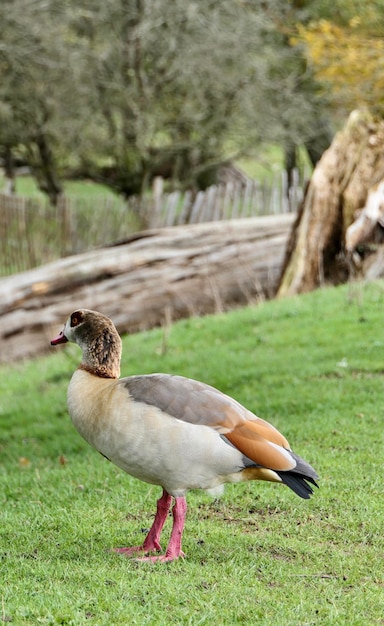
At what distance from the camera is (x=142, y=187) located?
24078 mm

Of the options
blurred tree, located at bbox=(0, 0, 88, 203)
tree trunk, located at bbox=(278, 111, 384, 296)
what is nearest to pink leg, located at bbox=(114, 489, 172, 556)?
tree trunk, located at bbox=(278, 111, 384, 296)

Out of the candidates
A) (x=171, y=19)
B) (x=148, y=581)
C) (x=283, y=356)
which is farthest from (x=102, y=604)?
(x=171, y=19)

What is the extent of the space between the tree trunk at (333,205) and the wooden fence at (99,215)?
14.9 feet

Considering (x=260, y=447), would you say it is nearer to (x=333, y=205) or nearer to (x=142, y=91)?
(x=333, y=205)

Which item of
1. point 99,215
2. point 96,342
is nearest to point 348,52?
point 99,215

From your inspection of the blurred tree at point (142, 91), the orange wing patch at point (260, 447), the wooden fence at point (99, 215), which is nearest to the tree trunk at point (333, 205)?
the wooden fence at point (99, 215)

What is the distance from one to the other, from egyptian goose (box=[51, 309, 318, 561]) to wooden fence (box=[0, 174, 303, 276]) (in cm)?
1354

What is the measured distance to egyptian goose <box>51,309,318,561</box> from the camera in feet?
15.7

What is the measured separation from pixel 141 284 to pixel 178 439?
1034 centimetres

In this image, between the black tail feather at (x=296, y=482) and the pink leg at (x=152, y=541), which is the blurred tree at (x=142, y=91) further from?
the black tail feather at (x=296, y=482)

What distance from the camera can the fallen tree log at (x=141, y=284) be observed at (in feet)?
48.8

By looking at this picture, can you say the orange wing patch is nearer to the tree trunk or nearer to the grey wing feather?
the grey wing feather

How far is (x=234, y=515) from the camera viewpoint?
6.09 m

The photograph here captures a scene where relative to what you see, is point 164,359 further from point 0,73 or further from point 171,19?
point 171,19
